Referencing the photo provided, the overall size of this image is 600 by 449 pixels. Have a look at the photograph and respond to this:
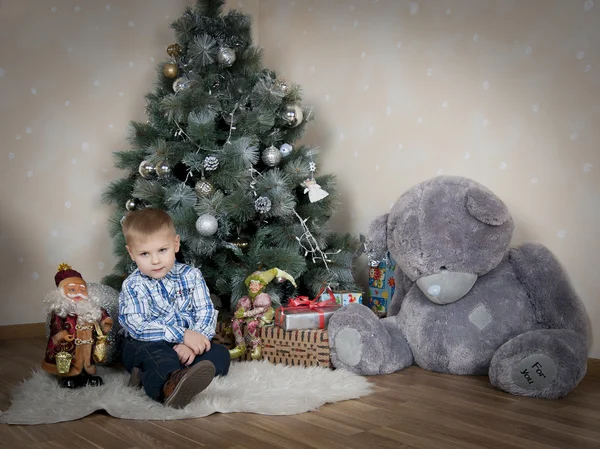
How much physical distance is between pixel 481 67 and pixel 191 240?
1262 mm

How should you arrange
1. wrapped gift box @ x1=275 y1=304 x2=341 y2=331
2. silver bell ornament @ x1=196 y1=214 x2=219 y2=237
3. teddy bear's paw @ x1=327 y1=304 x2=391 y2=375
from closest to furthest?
teddy bear's paw @ x1=327 y1=304 x2=391 y2=375 < wrapped gift box @ x1=275 y1=304 x2=341 y2=331 < silver bell ornament @ x1=196 y1=214 x2=219 y2=237

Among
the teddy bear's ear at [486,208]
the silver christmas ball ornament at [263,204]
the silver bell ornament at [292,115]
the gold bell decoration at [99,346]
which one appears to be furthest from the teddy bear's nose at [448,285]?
the gold bell decoration at [99,346]

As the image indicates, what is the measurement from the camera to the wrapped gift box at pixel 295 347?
7.57 ft

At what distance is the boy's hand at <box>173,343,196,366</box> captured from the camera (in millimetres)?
2055

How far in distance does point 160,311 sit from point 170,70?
3.52 feet

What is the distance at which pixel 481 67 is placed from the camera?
8.33 ft

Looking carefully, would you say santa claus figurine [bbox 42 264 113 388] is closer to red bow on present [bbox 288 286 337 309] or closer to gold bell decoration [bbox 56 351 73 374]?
gold bell decoration [bbox 56 351 73 374]

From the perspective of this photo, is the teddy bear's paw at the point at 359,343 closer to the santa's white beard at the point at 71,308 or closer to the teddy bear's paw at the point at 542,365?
the teddy bear's paw at the point at 542,365

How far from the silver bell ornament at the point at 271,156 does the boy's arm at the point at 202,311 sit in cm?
61

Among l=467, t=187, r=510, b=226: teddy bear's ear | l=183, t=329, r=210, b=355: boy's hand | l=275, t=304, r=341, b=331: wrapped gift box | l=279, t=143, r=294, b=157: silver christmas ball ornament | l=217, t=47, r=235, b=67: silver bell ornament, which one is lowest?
l=183, t=329, r=210, b=355: boy's hand

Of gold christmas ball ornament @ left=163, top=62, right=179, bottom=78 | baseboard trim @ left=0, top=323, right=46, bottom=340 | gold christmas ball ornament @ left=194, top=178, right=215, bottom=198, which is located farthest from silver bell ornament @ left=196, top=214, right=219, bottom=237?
baseboard trim @ left=0, top=323, right=46, bottom=340

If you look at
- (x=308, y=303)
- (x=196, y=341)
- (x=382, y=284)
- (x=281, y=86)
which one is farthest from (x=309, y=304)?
(x=281, y=86)

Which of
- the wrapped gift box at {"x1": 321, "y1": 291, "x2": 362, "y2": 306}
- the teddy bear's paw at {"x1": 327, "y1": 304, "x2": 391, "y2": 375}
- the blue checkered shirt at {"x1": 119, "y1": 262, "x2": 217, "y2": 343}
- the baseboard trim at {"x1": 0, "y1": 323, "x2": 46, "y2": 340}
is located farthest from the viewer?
the baseboard trim at {"x1": 0, "y1": 323, "x2": 46, "y2": 340}

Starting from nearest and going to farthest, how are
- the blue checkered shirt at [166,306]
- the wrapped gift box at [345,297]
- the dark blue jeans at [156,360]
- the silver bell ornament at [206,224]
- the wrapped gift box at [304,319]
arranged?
the dark blue jeans at [156,360]
the blue checkered shirt at [166,306]
the wrapped gift box at [304,319]
the silver bell ornament at [206,224]
the wrapped gift box at [345,297]
